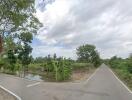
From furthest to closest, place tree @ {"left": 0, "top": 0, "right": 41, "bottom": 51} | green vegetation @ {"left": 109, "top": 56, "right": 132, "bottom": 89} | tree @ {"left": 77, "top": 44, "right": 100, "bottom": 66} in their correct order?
tree @ {"left": 77, "top": 44, "right": 100, "bottom": 66}, green vegetation @ {"left": 109, "top": 56, "right": 132, "bottom": 89}, tree @ {"left": 0, "top": 0, "right": 41, "bottom": 51}

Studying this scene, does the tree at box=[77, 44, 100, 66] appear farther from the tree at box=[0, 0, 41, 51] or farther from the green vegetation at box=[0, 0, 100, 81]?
the tree at box=[0, 0, 41, 51]

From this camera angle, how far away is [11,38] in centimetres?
1955

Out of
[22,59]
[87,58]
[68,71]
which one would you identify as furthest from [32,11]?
[87,58]

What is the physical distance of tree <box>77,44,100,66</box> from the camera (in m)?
127

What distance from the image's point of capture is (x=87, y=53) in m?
128

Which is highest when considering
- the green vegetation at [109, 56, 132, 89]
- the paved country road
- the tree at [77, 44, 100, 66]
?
the tree at [77, 44, 100, 66]

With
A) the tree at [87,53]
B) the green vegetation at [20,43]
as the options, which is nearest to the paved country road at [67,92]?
the green vegetation at [20,43]

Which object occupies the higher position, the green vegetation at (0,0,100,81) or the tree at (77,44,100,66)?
the tree at (77,44,100,66)

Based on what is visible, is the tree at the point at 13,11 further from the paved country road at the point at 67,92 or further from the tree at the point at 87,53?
the tree at the point at 87,53

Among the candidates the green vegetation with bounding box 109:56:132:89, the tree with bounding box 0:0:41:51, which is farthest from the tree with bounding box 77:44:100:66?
the tree with bounding box 0:0:41:51

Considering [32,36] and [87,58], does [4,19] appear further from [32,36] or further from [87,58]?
[87,58]

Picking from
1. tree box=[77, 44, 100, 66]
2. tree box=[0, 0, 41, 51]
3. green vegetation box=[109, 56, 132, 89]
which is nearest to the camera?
tree box=[0, 0, 41, 51]

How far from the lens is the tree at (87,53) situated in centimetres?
12744

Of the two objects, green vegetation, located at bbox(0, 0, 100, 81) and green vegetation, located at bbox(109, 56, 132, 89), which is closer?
green vegetation, located at bbox(0, 0, 100, 81)
